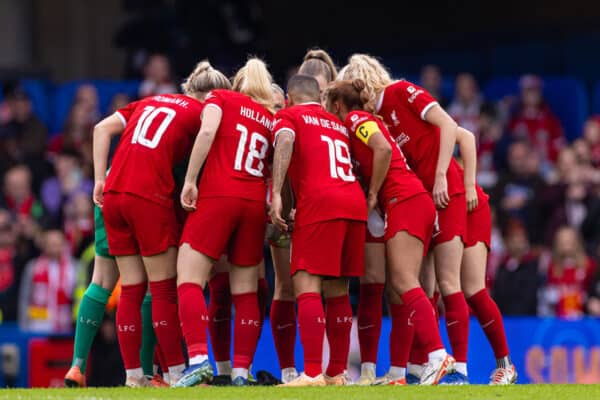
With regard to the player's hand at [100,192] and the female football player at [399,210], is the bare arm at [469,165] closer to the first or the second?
the female football player at [399,210]

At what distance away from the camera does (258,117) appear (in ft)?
29.4

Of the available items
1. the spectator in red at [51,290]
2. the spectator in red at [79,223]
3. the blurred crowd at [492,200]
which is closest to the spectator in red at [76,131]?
the blurred crowd at [492,200]

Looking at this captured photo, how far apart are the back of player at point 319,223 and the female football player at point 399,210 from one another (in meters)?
0.14

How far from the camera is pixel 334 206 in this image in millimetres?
8656

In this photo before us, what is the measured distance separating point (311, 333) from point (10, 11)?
1338 cm

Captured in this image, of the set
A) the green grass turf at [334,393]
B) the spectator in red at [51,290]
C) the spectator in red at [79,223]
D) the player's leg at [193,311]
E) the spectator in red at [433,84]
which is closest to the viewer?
the green grass turf at [334,393]

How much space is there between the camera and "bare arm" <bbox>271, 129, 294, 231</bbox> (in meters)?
8.66

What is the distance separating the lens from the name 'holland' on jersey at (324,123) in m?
8.84

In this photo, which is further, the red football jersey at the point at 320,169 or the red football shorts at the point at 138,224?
the red football shorts at the point at 138,224

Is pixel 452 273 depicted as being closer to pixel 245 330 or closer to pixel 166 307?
pixel 245 330

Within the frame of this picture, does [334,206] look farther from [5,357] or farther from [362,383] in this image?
[5,357]

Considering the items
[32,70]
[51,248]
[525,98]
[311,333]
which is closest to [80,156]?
[51,248]

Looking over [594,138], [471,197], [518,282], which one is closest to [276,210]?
[471,197]

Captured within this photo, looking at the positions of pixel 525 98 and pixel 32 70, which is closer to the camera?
pixel 525 98
